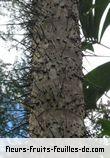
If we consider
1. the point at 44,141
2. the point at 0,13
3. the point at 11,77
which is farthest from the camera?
the point at 0,13

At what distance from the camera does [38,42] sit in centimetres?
397

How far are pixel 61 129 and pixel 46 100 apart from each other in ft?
0.95

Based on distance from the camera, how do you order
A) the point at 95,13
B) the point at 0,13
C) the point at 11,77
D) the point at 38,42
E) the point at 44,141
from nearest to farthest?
1. the point at 44,141
2. the point at 11,77
3. the point at 38,42
4. the point at 0,13
5. the point at 95,13

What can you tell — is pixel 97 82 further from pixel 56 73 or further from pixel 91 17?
pixel 56 73

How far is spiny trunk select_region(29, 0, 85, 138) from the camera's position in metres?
3.50

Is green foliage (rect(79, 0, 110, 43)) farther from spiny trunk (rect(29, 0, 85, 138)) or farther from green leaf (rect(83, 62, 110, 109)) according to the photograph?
spiny trunk (rect(29, 0, 85, 138))

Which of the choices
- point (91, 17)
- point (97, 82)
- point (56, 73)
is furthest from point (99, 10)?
point (56, 73)

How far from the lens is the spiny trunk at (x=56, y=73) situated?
3.50 meters

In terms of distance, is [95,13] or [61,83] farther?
[95,13]

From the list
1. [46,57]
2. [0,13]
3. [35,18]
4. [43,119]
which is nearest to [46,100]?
[43,119]

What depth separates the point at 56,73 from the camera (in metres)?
3.69

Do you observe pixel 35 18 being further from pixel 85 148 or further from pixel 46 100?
pixel 85 148

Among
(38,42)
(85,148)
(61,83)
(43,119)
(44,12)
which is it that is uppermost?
(44,12)

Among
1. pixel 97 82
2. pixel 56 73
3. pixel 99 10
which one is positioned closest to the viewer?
pixel 56 73
